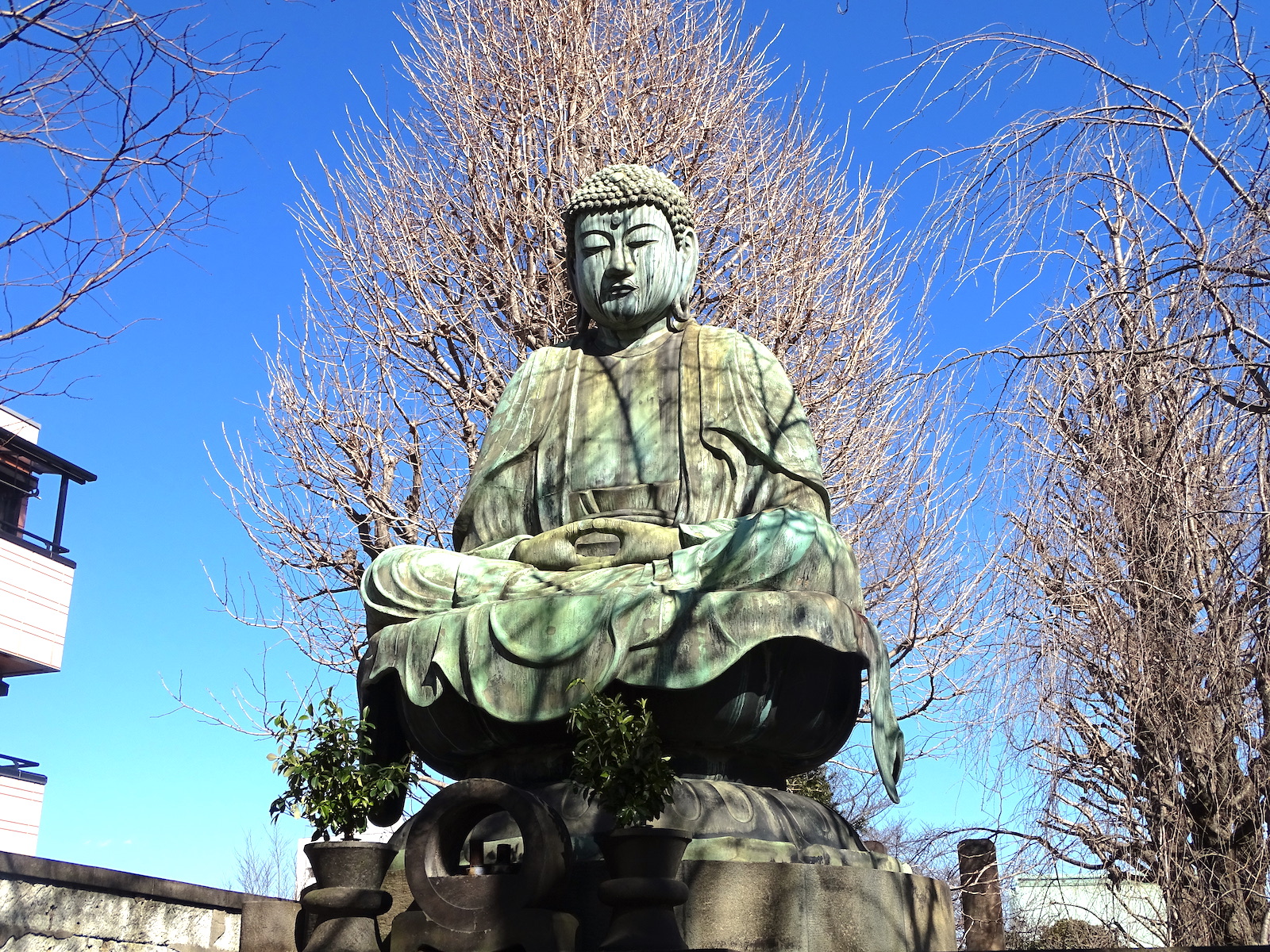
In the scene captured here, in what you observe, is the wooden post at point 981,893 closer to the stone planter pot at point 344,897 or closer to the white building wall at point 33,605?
the stone planter pot at point 344,897

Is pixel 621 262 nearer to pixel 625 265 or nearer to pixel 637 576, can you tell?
pixel 625 265

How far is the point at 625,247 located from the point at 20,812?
946 cm

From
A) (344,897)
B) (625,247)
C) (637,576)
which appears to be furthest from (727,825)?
(625,247)

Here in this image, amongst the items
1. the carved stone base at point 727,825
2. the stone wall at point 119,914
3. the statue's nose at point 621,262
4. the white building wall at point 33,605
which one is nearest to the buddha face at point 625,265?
the statue's nose at point 621,262

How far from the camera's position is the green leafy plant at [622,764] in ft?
13.6

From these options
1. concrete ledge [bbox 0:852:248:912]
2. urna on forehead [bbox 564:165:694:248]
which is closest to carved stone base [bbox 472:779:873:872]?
concrete ledge [bbox 0:852:248:912]

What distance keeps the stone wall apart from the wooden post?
18.9ft

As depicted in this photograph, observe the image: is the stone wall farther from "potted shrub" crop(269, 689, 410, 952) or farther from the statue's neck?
the statue's neck

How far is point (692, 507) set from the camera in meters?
6.07

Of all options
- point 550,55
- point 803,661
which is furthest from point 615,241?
point 550,55

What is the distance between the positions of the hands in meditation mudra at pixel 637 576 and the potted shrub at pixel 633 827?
697mm

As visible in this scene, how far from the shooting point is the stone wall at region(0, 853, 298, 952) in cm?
479

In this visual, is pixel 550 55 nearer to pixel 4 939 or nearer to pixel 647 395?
pixel 647 395

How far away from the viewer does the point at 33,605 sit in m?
15.1
